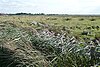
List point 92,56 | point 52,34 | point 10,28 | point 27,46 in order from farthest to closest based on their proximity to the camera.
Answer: point 10,28 < point 52,34 < point 27,46 < point 92,56

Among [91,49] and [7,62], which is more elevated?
[91,49]

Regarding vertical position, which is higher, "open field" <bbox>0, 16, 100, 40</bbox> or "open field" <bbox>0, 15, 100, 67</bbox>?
"open field" <bbox>0, 15, 100, 67</bbox>

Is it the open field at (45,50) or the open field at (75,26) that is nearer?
the open field at (45,50)

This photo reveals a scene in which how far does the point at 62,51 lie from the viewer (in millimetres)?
6820

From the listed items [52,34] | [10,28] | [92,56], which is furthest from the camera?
[10,28]

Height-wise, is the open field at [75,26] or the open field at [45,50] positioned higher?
the open field at [45,50]

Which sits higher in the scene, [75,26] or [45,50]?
[45,50]

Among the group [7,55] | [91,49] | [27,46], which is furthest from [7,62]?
[91,49]

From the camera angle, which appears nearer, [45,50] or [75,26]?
[45,50]

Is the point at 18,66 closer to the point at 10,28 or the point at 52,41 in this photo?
the point at 52,41

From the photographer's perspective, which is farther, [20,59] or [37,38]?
[37,38]

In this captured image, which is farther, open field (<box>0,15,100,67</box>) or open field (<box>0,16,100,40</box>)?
open field (<box>0,16,100,40</box>)

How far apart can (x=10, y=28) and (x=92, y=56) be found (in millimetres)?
3187

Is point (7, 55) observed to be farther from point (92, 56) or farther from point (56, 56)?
point (92, 56)
